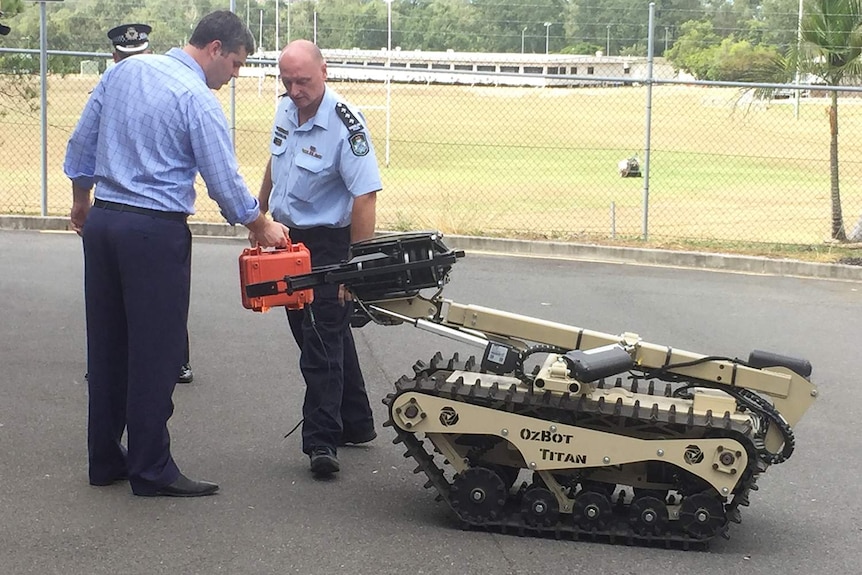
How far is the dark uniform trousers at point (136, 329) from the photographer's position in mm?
5090

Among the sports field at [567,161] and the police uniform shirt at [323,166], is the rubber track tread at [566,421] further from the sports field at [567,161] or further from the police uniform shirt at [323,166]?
the sports field at [567,161]

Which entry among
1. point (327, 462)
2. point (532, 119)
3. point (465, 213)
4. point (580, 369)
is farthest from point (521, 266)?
point (532, 119)

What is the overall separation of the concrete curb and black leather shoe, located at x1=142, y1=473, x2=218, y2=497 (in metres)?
8.31

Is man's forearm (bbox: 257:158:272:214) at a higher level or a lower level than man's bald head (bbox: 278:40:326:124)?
lower

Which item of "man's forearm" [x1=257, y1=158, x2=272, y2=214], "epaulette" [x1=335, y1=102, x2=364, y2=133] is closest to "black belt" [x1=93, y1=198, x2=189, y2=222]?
"epaulette" [x1=335, y1=102, x2=364, y2=133]

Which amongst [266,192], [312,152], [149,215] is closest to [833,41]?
[266,192]

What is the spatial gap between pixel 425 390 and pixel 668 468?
3.66ft

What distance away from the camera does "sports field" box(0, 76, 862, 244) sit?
17.4 meters

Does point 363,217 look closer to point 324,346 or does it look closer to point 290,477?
point 324,346

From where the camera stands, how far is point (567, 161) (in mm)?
29344

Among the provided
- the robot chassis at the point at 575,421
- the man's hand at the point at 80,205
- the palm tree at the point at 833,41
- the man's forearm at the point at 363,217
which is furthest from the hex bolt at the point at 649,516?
the palm tree at the point at 833,41

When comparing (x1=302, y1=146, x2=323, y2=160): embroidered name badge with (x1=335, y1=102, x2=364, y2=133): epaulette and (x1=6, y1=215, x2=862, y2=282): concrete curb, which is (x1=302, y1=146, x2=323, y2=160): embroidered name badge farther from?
(x1=6, y1=215, x2=862, y2=282): concrete curb

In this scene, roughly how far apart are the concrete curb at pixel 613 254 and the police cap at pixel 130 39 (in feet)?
22.2

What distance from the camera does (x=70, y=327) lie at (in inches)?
356
